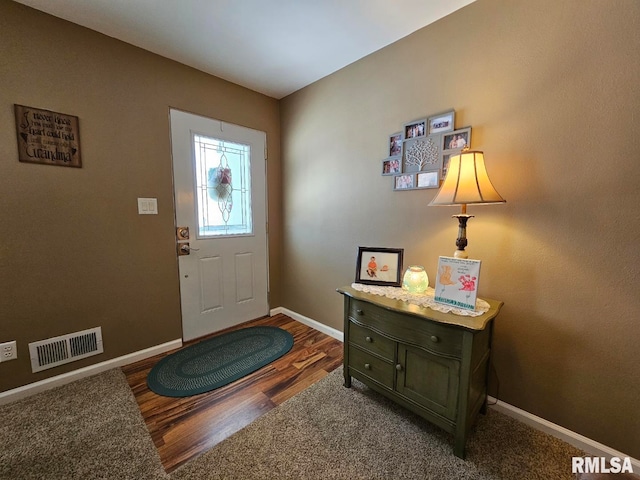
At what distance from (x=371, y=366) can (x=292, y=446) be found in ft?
2.00

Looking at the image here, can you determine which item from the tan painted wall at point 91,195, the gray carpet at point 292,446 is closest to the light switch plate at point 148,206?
the tan painted wall at point 91,195

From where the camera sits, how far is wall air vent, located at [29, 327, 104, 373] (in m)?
1.71

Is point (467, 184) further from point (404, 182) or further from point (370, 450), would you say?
point (370, 450)

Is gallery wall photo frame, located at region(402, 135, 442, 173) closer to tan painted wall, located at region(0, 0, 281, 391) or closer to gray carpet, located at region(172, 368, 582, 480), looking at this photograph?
gray carpet, located at region(172, 368, 582, 480)

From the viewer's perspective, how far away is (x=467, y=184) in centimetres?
134

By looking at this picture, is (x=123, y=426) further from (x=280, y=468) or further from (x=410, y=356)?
(x=410, y=356)

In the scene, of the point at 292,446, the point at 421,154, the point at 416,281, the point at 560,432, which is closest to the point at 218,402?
the point at 292,446

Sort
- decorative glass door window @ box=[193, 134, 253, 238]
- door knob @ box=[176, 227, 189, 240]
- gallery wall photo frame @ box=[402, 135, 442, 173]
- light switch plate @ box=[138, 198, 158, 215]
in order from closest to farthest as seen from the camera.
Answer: gallery wall photo frame @ box=[402, 135, 442, 173] < light switch plate @ box=[138, 198, 158, 215] < door knob @ box=[176, 227, 189, 240] < decorative glass door window @ box=[193, 134, 253, 238]

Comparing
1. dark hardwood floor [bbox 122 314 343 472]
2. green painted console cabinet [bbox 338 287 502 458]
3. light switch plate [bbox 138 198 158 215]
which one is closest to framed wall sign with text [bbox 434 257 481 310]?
green painted console cabinet [bbox 338 287 502 458]

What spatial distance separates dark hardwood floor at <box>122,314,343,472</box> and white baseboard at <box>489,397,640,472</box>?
1097 millimetres

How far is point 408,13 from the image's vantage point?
162cm

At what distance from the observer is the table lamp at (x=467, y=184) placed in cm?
131

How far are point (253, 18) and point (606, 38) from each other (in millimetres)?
1869

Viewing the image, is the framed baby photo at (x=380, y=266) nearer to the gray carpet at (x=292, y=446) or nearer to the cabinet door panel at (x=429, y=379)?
the cabinet door panel at (x=429, y=379)
